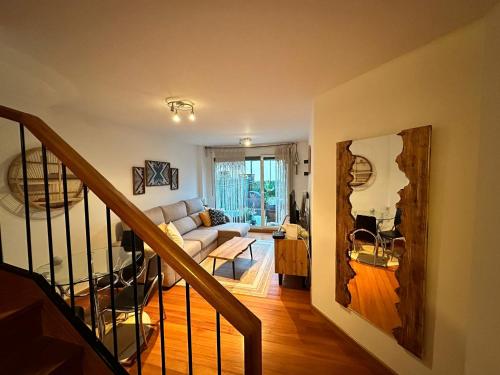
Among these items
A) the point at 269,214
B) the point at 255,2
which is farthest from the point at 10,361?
the point at 269,214

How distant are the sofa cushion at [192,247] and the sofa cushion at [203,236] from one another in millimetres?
156

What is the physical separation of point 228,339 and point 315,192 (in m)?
1.70

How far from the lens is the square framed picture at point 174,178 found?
4.70 meters

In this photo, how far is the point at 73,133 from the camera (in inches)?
105

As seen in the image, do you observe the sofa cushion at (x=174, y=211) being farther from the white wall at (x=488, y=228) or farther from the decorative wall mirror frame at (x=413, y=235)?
the white wall at (x=488, y=228)

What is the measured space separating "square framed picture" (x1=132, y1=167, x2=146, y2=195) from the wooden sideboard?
2.56 m

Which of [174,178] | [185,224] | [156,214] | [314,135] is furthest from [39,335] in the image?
[174,178]

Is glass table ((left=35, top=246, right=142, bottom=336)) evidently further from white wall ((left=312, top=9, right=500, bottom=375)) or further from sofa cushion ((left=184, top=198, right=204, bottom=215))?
sofa cushion ((left=184, top=198, right=204, bottom=215))

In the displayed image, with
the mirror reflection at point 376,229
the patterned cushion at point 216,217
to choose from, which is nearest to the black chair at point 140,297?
the mirror reflection at point 376,229

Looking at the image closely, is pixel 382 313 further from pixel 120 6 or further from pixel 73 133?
pixel 73 133

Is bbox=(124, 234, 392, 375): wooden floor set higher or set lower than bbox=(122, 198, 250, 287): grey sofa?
lower

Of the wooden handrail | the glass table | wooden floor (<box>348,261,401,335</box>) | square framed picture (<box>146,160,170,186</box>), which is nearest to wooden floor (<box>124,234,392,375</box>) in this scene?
wooden floor (<box>348,261,401,335</box>)

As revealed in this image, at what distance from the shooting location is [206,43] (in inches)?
52.0

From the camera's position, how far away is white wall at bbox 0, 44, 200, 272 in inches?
67.2
